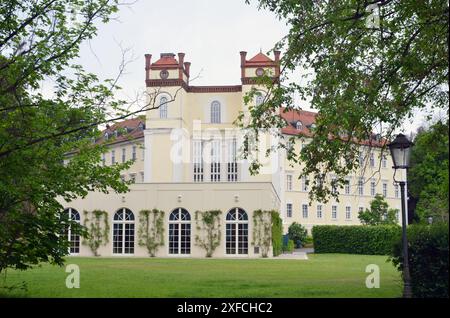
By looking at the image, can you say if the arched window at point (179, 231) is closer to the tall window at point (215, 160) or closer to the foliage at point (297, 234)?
the tall window at point (215, 160)

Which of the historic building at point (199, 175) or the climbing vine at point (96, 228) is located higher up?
the historic building at point (199, 175)

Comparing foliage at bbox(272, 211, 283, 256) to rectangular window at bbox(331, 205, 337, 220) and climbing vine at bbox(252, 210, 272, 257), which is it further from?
rectangular window at bbox(331, 205, 337, 220)

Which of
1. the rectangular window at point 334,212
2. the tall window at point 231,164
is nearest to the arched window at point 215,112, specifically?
the tall window at point 231,164

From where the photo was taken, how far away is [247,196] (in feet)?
124

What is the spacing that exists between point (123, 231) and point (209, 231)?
17.8 feet

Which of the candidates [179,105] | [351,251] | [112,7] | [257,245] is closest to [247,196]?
[257,245]

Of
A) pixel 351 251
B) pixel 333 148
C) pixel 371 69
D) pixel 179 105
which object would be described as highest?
pixel 179 105

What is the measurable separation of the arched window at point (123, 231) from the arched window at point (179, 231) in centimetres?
248

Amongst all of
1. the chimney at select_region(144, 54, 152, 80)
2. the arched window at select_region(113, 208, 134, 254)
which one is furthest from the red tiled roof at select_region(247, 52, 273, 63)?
the arched window at select_region(113, 208, 134, 254)

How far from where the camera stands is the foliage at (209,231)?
3750 centimetres

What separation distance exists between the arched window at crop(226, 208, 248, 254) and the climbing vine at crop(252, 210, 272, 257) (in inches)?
22.9

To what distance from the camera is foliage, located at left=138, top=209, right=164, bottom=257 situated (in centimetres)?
3806
